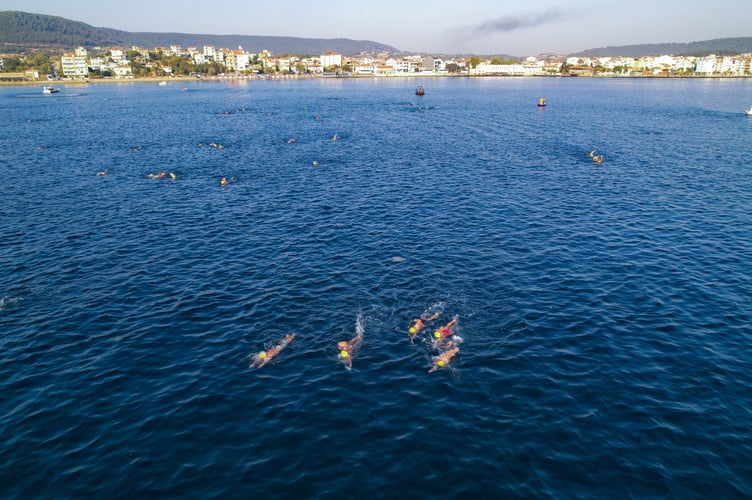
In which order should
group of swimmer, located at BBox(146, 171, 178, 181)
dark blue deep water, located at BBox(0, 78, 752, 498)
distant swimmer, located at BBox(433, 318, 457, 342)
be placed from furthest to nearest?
group of swimmer, located at BBox(146, 171, 178, 181), distant swimmer, located at BBox(433, 318, 457, 342), dark blue deep water, located at BBox(0, 78, 752, 498)

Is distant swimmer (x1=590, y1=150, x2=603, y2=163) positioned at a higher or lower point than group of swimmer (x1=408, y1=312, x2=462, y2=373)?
higher

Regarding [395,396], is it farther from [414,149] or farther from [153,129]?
[153,129]

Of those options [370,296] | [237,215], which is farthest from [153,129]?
[370,296]

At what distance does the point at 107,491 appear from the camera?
62.6 ft

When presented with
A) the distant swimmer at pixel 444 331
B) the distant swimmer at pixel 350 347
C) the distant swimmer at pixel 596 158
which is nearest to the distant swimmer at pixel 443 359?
the distant swimmer at pixel 444 331

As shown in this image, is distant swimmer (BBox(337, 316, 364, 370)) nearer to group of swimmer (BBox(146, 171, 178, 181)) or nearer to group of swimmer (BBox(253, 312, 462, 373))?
group of swimmer (BBox(253, 312, 462, 373))

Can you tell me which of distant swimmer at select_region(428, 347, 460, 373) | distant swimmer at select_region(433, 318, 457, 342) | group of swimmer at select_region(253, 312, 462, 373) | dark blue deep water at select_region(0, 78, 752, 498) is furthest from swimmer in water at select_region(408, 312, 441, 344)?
distant swimmer at select_region(428, 347, 460, 373)

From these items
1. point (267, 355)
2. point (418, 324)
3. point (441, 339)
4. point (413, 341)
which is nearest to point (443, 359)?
point (441, 339)

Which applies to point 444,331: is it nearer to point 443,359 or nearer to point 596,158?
point 443,359

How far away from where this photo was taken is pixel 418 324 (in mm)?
29938

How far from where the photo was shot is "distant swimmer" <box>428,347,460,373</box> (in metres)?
26.8

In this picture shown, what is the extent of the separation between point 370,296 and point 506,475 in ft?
55.9

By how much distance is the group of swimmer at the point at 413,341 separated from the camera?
27.3 m

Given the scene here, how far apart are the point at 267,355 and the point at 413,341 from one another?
9245 millimetres
